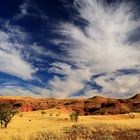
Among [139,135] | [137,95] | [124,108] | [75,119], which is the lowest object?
[139,135]

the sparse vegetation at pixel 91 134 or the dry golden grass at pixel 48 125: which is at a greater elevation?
the dry golden grass at pixel 48 125

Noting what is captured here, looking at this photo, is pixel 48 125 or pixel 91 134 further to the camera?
pixel 48 125

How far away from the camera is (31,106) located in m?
124

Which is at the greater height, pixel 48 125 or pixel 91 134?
pixel 48 125

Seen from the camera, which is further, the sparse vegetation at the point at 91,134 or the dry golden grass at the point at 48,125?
the dry golden grass at the point at 48,125

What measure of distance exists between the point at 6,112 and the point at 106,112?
5689 cm

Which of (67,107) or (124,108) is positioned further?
(67,107)

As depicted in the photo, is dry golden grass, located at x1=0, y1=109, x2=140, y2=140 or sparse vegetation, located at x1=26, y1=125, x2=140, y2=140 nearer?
sparse vegetation, located at x1=26, y1=125, x2=140, y2=140

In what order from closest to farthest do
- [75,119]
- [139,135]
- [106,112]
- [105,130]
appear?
1. [139,135]
2. [105,130]
3. [75,119]
4. [106,112]

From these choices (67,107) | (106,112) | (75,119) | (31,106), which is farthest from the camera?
(31,106)

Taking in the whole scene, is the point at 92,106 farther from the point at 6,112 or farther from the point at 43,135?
the point at 43,135

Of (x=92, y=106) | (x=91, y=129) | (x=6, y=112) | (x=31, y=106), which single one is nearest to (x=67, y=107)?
(x=92, y=106)

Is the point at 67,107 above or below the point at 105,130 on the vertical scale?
above

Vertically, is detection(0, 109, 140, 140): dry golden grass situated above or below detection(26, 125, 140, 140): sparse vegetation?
above
